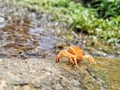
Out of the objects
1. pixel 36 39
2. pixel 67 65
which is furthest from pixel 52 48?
pixel 67 65

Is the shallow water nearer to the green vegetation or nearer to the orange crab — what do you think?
the orange crab

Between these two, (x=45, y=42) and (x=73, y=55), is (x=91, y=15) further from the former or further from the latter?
(x=73, y=55)

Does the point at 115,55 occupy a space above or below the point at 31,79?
below

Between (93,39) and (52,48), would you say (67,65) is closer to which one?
(52,48)

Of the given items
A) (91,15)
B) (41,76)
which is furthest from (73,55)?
(91,15)

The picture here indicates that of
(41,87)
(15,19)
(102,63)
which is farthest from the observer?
(15,19)

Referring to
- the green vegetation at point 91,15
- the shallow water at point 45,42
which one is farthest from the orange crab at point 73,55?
the green vegetation at point 91,15

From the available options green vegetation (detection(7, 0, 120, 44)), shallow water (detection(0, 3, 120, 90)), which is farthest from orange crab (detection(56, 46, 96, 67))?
green vegetation (detection(7, 0, 120, 44))

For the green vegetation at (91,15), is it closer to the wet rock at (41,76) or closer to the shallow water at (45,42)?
the shallow water at (45,42)
